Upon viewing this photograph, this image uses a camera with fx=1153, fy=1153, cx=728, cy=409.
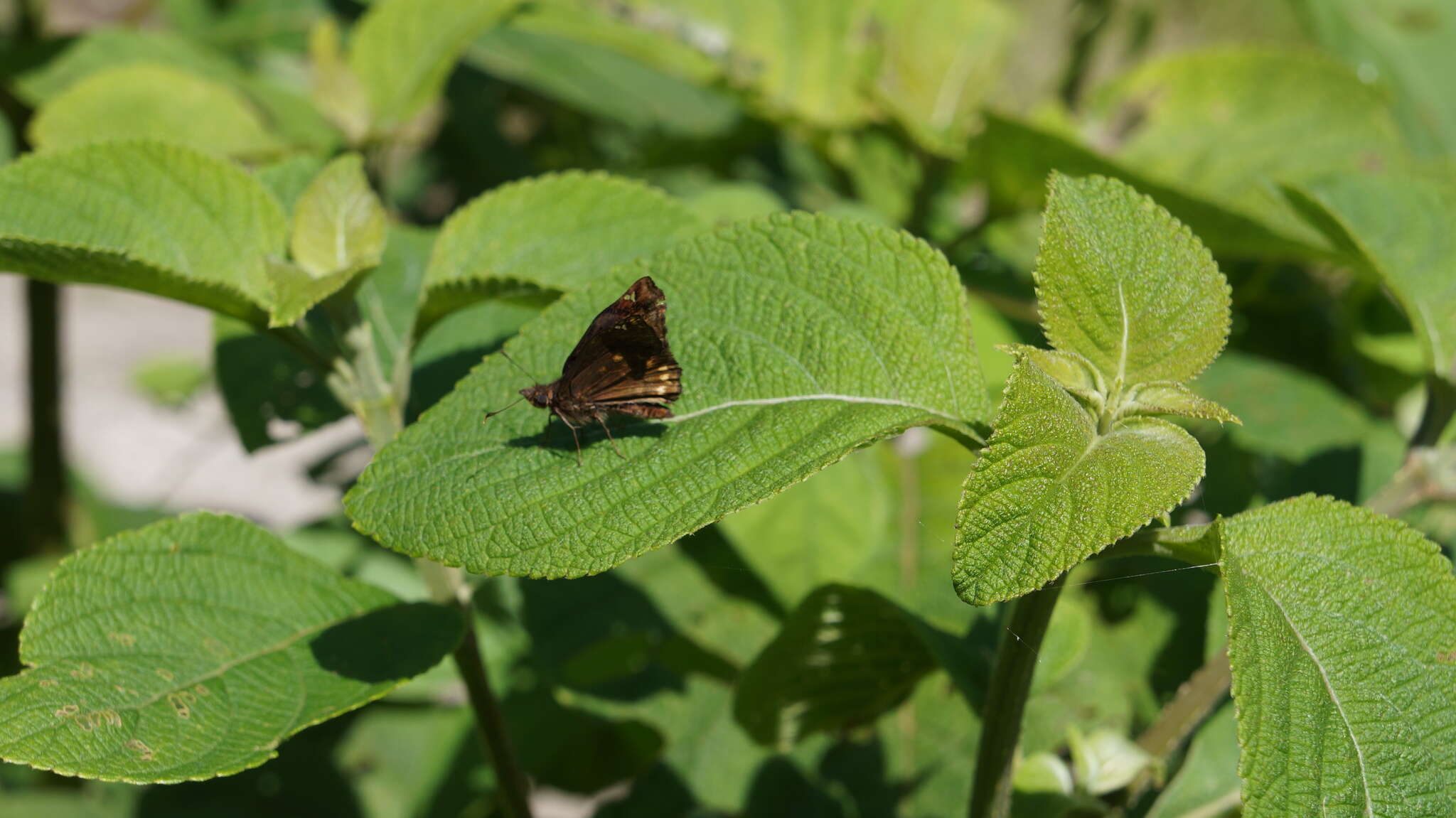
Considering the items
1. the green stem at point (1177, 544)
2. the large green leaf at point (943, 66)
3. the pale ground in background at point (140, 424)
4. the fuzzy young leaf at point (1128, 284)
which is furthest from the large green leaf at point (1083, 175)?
the pale ground in background at point (140, 424)

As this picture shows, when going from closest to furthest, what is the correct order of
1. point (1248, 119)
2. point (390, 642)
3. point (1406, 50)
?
point (390, 642), point (1248, 119), point (1406, 50)

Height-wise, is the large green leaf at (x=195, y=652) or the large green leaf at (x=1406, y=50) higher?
the large green leaf at (x=1406, y=50)

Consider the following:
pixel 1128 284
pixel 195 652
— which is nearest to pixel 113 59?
pixel 195 652

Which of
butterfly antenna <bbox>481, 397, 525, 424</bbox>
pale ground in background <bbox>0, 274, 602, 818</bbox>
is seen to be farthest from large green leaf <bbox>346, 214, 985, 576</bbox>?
pale ground in background <bbox>0, 274, 602, 818</bbox>

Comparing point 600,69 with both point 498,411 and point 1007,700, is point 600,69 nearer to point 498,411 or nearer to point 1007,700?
point 498,411

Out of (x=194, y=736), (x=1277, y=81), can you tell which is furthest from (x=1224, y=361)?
(x=194, y=736)

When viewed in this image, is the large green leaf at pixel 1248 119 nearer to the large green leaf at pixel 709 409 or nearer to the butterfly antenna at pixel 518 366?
the large green leaf at pixel 709 409

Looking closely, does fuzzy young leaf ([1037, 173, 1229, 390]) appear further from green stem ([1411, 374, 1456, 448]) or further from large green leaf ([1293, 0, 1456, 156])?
large green leaf ([1293, 0, 1456, 156])
